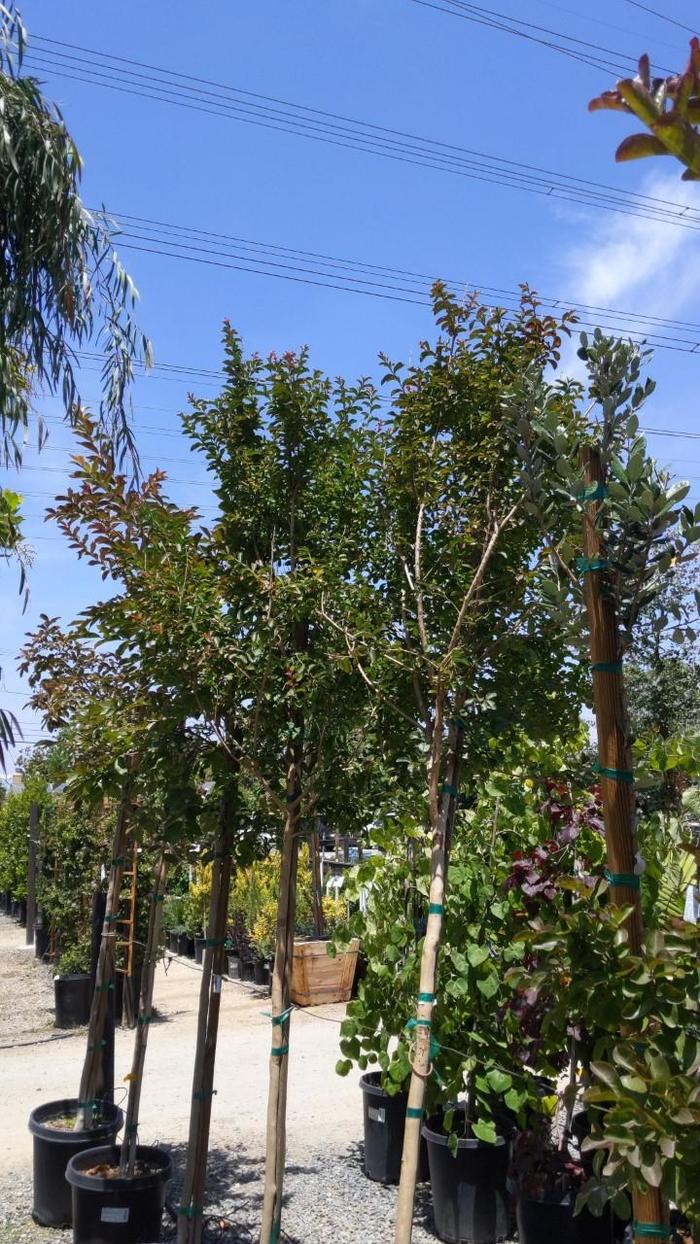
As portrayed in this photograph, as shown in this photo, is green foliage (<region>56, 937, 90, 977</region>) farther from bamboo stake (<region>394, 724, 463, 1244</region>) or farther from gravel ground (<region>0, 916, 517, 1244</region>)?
bamboo stake (<region>394, 724, 463, 1244</region>)

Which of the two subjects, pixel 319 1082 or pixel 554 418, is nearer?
pixel 554 418

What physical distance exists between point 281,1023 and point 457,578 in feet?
5.15

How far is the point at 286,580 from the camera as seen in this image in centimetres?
319

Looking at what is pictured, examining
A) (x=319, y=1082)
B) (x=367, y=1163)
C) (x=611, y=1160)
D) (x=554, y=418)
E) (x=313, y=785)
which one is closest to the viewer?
(x=611, y=1160)

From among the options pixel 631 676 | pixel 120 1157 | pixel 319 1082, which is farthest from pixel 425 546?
pixel 631 676

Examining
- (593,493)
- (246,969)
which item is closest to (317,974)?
(246,969)

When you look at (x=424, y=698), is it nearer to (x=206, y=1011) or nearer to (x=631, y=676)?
(x=206, y=1011)

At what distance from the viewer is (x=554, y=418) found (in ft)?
6.48

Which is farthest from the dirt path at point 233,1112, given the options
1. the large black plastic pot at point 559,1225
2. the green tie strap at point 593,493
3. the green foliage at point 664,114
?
the green foliage at point 664,114

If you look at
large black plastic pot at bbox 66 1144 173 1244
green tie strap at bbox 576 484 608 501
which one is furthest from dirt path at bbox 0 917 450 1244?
green tie strap at bbox 576 484 608 501

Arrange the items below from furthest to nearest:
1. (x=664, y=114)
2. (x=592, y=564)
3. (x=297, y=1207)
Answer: (x=297, y=1207) < (x=592, y=564) < (x=664, y=114)

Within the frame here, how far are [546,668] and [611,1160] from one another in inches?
66.8

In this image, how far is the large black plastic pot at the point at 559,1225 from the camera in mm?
3512

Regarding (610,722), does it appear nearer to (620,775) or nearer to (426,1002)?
(620,775)
